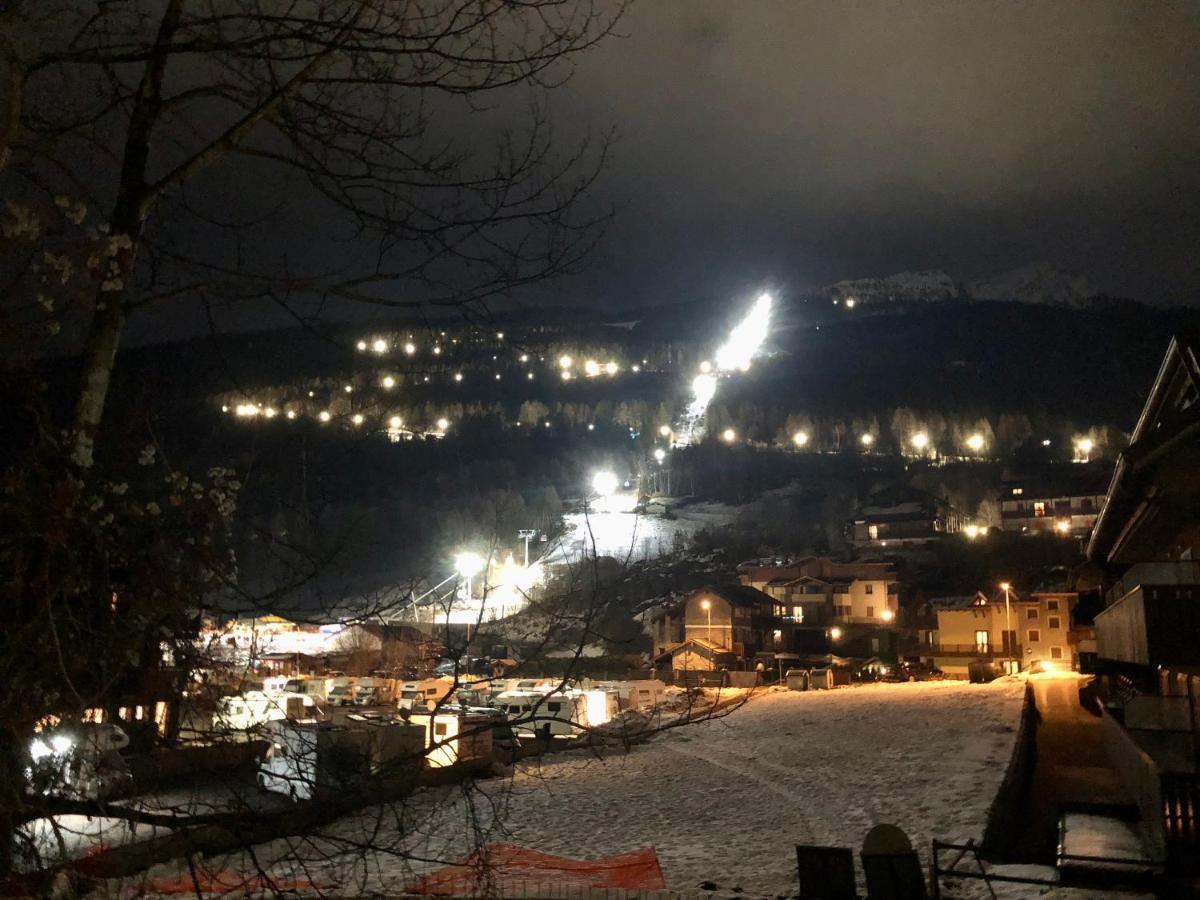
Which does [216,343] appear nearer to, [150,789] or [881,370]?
[150,789]

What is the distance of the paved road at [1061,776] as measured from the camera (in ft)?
37.6

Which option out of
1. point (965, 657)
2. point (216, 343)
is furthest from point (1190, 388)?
point (965, 657)

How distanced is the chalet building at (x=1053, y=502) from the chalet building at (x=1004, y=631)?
24282mm

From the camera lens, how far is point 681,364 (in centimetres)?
18688

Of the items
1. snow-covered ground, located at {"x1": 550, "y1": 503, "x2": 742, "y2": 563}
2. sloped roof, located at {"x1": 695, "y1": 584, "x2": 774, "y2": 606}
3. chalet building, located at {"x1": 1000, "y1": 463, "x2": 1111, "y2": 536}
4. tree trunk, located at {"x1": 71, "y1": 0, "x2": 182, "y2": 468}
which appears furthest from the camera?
snow-covered ground, located at {"x1": 550, "y1": 503, "x2": 742, "y2": 563}

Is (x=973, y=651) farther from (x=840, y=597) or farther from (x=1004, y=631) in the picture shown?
(x=840, y=597)

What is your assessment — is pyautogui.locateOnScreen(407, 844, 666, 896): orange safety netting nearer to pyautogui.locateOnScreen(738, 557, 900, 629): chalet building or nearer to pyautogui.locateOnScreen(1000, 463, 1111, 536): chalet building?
pyautogui.locateOnScreen(738, 557, 900, 629): chalet building

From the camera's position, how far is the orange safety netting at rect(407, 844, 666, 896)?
1089cm

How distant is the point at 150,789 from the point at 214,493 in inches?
52.2

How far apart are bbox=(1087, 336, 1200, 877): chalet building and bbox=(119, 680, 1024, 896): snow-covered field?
2587 mm

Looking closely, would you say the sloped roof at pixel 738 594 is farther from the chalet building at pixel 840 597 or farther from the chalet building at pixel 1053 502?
the chalet building at pixel 1053 502

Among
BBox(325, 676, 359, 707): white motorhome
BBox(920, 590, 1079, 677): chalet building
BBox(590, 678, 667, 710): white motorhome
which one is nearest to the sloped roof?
BBox(920, 590, 1079, 677): chalet building

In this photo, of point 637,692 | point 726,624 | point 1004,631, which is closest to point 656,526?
point 726,624

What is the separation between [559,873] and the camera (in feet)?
39.2
